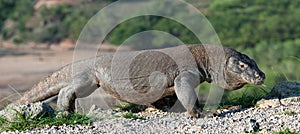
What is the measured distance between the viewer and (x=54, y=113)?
10125 mm

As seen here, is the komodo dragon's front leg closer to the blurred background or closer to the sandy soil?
the sandy soil

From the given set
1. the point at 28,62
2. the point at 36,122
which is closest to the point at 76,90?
the point at 36,122

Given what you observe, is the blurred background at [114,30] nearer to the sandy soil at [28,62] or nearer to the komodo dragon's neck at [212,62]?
the sandy soil at [28,62]

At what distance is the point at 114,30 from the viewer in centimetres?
6391

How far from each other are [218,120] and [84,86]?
94.6 inches

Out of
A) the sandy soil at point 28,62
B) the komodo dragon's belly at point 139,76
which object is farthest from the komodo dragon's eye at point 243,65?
the sandy soil at point 28,62

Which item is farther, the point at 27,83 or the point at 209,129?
the point at 27,83

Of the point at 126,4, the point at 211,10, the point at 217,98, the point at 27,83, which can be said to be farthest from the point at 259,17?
the point at 217,98

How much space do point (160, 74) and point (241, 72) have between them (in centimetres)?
116

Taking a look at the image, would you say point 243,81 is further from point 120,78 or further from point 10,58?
point 10,58

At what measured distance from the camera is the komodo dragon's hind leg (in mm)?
11070

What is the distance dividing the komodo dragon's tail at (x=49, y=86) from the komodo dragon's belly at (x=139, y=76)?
29.0 inches

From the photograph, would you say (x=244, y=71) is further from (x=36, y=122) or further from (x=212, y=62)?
(x=36, y=122)

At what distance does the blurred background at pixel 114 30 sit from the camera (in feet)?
165
